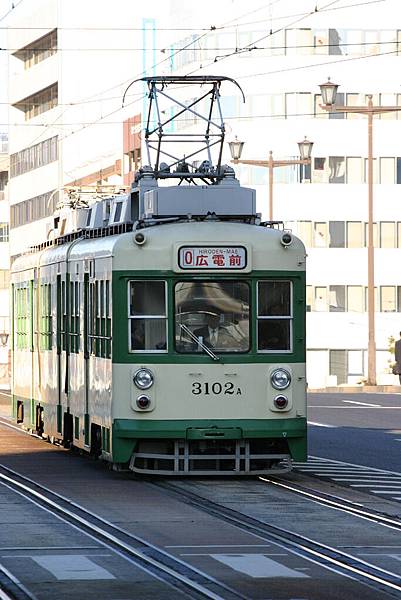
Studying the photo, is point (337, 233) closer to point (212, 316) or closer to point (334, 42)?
point (334, 42)

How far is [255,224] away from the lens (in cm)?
2161

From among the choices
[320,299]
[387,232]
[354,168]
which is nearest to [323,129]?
[354,168]

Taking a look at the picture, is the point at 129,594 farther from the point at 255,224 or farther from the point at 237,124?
the point at 237,124

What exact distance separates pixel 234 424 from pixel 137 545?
5.97 meters

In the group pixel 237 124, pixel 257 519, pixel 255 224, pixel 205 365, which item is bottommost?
pixel 257 519

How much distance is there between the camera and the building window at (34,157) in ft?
346

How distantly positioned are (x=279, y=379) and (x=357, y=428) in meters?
12.9

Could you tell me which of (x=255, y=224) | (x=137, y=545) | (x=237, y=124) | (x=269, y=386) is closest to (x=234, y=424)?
(x=269, y=386)

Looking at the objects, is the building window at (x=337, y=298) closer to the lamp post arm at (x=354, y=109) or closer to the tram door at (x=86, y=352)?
the lamp post arm at (x=354, y=109)

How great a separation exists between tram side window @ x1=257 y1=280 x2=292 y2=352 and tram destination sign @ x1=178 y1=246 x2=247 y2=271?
0.36m

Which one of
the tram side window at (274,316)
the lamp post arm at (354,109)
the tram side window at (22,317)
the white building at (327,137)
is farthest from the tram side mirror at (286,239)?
the white building at (327,137)

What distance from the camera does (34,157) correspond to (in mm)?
110375

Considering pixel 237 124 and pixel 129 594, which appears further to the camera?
pixel 237 124

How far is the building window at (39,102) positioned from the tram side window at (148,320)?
85757 millimetres
